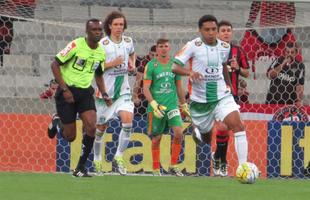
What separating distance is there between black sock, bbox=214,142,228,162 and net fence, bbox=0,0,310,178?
2.42 feet

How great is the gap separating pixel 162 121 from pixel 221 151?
38.4 inches

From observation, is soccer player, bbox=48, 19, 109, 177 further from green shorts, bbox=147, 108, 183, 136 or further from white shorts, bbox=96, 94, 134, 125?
green shorts, bbox=147, 108, 183, 136

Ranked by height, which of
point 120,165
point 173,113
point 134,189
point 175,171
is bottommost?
point 175,171

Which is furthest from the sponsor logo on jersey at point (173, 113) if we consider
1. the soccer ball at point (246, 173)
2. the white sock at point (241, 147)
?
the soccer ball at point (246, 173)

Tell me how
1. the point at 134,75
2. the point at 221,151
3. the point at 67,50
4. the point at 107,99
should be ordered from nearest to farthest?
the point at 67,50
the point at 107,99
the point at 221,151
the point at 134,75

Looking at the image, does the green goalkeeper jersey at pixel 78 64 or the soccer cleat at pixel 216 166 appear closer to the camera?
the green goalkeeper jersey at pixel 78 64

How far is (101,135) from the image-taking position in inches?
462

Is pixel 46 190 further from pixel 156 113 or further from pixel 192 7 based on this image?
pixel 192 7

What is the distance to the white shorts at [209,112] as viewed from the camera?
10281mm

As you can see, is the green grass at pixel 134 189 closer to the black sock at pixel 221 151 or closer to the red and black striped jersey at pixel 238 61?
the black sock at pixel 221 151

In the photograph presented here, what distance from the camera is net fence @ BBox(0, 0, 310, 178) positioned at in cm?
1260

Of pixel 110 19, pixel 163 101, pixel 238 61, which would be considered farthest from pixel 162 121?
pixel 110 19

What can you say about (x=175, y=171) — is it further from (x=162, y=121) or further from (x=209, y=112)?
(x=209, y=112)

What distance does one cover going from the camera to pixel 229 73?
472 inches
